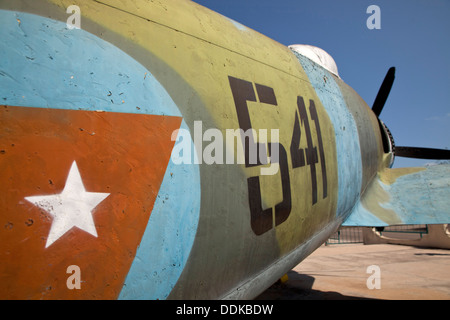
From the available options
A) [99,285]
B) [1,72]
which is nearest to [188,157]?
[99,285]

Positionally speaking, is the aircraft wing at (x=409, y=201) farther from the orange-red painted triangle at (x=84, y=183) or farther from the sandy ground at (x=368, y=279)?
the orange-red painted triangle at (x=84, y=183)

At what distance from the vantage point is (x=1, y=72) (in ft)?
3.43

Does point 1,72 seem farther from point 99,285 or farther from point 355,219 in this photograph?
point 355,219

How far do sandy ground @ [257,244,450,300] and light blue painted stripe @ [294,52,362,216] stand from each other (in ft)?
11.9

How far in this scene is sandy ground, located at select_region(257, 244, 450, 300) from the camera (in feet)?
21.4

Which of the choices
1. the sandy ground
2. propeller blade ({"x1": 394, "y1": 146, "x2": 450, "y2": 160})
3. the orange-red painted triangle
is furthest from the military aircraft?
propeller blade ({"x1": 394, "y1": 146, "x2": 450, "y2": 160})

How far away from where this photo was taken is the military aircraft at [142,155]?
3.49 feet

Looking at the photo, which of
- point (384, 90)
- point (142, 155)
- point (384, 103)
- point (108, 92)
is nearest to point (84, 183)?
point (142, 155)

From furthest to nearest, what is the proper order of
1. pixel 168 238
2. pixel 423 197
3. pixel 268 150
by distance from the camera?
pixel 423 197 → pixel 268 150 → pixel 168 238

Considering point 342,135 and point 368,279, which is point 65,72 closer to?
point 342,135

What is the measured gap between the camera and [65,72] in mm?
1179

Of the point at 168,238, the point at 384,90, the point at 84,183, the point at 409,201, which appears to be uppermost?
the point at 384,90

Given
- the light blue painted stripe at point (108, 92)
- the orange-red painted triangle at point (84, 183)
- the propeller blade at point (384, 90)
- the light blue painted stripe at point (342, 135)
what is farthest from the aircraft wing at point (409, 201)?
the orange-red painted triangle at point (84, 183)

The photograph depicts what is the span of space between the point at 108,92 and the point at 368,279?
919 cm
